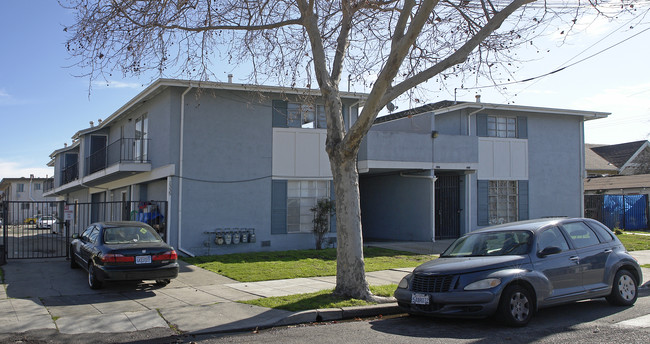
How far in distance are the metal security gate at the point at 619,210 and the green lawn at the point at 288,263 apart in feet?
44.2

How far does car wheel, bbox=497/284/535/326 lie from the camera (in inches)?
279

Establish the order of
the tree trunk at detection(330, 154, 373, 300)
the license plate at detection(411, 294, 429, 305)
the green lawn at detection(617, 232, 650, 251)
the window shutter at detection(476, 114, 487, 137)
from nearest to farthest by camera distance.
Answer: the license plate at detection(411, 294, 429, 305) < the tree trunk at detection(330, 154, 373, 300) < the green lawn at detection(617, 232, 650, 251) < the window shutter at detection(476, 114, 487, 137)

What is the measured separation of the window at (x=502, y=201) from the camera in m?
21.5

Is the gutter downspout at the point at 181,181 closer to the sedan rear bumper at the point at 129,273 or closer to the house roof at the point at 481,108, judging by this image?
the sedan rear bumper at the point at 129,273

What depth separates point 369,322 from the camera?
8.00 metres

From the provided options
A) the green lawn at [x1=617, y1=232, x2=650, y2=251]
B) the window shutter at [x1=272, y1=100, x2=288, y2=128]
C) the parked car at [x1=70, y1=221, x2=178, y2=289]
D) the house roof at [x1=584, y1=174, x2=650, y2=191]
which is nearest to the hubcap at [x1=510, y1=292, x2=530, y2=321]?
the parked car at [x1=70, y1=221, x2=178, y2=289]

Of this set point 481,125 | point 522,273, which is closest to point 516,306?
point 522,273

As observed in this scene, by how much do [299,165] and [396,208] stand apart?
5580 millimetres

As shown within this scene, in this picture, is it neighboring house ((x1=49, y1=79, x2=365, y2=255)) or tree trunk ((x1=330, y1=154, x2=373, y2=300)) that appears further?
neighboring house ((x1=49, y1=79, x2=365, y2=255))

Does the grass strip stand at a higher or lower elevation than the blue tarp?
lower

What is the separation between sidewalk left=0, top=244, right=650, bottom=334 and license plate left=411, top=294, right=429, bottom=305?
3.62 feet

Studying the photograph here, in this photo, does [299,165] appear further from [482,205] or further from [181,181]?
[482,205]

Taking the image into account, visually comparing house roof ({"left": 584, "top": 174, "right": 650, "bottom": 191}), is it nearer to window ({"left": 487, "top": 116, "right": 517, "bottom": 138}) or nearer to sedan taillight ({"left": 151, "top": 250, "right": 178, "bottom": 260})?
window ({"left": 487, "top": 116, "right": 517, "bottom": 138})

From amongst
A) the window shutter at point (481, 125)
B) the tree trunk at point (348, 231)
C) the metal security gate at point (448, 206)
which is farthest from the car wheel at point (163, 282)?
the window shutter at point (481, 125)
